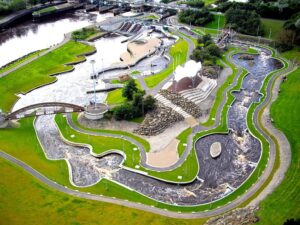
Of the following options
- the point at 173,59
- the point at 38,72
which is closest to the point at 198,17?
the point at 173,59

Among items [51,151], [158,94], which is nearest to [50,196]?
[51,151]

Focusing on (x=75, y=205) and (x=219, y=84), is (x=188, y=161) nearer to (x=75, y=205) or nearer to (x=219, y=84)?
(x=75, y=205)

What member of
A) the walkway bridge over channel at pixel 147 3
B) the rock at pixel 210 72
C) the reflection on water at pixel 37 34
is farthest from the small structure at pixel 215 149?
the walkway bridge over channel at pixel 147 3

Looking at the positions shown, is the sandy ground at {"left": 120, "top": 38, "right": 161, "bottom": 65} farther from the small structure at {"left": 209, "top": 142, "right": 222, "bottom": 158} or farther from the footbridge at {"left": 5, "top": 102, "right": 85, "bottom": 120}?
the small structure at {"left": 209, "top": 142, "right": 222, "bottom": 158}

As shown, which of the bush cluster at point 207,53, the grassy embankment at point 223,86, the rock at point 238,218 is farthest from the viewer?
the bush cluster at point 207,53

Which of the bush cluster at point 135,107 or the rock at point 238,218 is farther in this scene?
the bush cluster at point 135,107

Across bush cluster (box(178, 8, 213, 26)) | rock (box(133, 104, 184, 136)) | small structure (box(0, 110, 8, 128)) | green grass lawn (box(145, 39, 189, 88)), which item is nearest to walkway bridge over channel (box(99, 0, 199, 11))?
bush cluster (box(178, 8, 213, 26))

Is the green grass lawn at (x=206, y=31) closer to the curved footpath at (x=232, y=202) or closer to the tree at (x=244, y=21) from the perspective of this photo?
the tree at (x=244, y=21)
